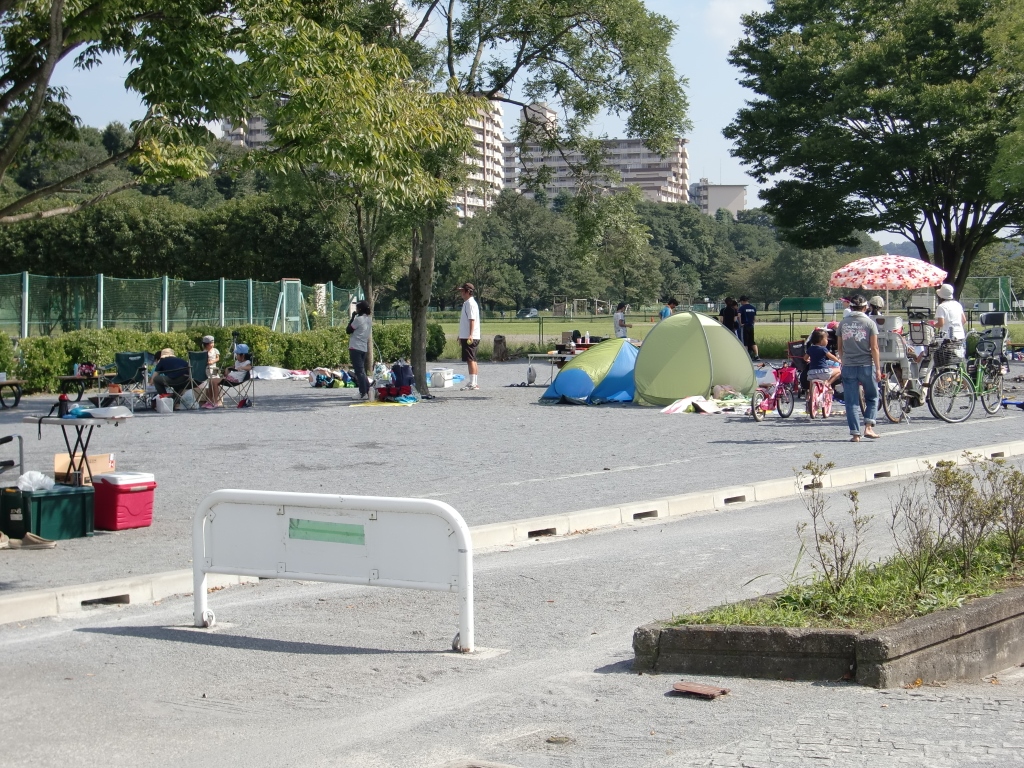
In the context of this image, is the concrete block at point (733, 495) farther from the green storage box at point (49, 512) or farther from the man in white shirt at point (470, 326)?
the man in white shirt at point (470, 326)

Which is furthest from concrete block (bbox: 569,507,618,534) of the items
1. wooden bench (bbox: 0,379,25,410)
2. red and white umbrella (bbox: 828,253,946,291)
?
red and white umbrella (bbox: 828,253,946,291)

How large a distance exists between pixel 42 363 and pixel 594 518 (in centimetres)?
1811

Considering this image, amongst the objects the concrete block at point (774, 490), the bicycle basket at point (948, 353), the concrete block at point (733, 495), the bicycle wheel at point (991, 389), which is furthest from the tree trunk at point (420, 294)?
Answer: the concrete block at point (733, 495)

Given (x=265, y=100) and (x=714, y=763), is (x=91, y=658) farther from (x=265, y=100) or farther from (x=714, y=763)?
(x=265, y=100)

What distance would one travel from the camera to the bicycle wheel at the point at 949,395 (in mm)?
17516

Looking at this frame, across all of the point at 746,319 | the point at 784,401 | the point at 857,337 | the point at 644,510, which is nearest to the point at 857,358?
the point at 857,337

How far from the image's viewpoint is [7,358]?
78.4 ft

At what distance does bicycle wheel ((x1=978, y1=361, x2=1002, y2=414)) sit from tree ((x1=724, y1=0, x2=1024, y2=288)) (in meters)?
15.2

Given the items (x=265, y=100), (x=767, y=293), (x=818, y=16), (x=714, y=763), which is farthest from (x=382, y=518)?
(x=767, y=293)

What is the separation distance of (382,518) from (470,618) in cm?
74

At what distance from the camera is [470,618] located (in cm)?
601

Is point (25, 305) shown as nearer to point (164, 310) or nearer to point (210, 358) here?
point (164, 310)

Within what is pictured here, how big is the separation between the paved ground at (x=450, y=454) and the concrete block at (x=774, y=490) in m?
0.56

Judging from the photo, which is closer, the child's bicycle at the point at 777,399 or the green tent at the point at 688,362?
the child's bicycle at the point at 777,399
